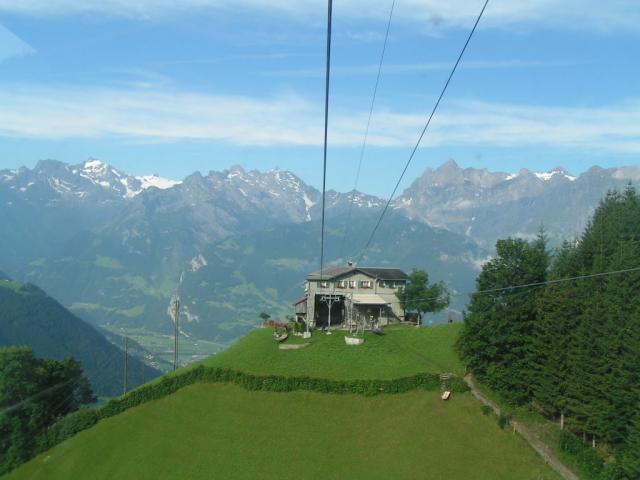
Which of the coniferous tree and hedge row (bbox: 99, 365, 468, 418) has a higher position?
the coniferous tree

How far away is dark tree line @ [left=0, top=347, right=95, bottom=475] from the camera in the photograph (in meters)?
60.6

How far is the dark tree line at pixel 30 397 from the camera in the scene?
60594mm

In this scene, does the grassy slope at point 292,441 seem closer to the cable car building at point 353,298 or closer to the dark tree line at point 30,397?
the dark tree line at point 30,397

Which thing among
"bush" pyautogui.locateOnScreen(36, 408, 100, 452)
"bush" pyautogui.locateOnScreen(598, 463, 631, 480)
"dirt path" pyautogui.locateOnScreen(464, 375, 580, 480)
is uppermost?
"bush" pyautogui.locateOnScreen(598, 463, 631, 480)

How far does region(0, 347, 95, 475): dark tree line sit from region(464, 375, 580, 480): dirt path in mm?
39126

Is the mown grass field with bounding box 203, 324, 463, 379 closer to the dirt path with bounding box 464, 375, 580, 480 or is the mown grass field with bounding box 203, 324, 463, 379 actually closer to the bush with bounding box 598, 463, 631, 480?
the dirt path with bounding box 464, 375, 580, 480

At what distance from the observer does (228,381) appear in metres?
62.0

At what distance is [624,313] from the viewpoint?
4234cm

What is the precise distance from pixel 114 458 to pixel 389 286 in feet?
139

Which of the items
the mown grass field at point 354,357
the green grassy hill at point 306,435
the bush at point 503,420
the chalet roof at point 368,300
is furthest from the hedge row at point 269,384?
the chalet roof at point 368,300

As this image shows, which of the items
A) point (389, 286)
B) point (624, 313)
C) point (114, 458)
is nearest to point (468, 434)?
point (624, 313)

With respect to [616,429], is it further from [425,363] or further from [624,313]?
[425,363]

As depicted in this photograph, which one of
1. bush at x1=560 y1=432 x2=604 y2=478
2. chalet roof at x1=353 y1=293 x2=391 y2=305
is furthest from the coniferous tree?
chalet roof at x1=353 y1=293 x2=391 y2=305

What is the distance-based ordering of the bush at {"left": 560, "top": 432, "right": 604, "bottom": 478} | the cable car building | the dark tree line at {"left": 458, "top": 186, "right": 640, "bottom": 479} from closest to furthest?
the dark tree line at {"left": 458, "top": 186, "right": 640, "bottom": 479}
the bush at {"left": 560, "top": 432, "right": 604, "bottom": 478}
the cable car building
